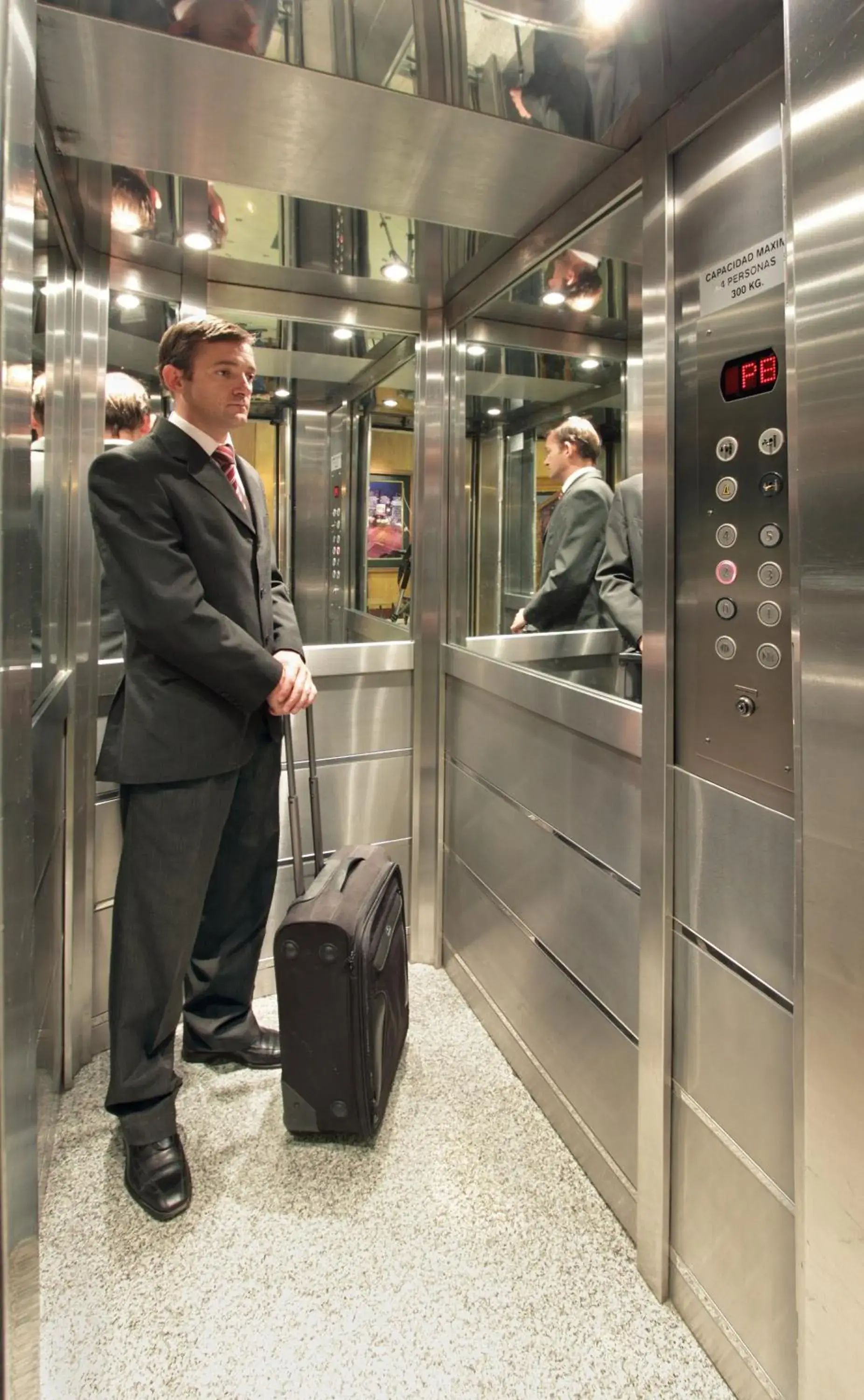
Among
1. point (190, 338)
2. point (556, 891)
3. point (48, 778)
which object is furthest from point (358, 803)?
point (190, 338)

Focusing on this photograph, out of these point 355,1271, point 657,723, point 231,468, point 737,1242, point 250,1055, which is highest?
point 231,468

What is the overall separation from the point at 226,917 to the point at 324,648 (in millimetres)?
891

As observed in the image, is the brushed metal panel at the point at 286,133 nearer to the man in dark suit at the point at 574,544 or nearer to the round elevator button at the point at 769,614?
the man in dark suit at the point at 574,544

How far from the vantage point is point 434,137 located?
158cm

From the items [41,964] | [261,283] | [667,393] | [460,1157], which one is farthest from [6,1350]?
[261,283]

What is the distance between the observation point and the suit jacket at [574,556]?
8.40 ft

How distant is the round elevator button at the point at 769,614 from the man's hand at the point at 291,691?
1.05 meters

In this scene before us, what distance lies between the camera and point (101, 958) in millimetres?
2262

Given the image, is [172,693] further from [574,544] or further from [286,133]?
[574,544]

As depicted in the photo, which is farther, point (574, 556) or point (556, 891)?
point (574, 556)

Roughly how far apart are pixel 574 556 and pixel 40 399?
156 cm

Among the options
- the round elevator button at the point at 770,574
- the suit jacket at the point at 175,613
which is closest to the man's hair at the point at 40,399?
the suit jacket at the point at 175,613

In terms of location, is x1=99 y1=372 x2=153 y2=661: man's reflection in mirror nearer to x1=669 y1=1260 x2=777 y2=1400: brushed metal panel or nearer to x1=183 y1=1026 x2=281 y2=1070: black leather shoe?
x1=183 y1=1026 x2=281 y2=1070: black leather shoe

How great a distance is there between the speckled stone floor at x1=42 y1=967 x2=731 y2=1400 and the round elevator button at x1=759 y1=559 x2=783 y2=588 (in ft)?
4.38
